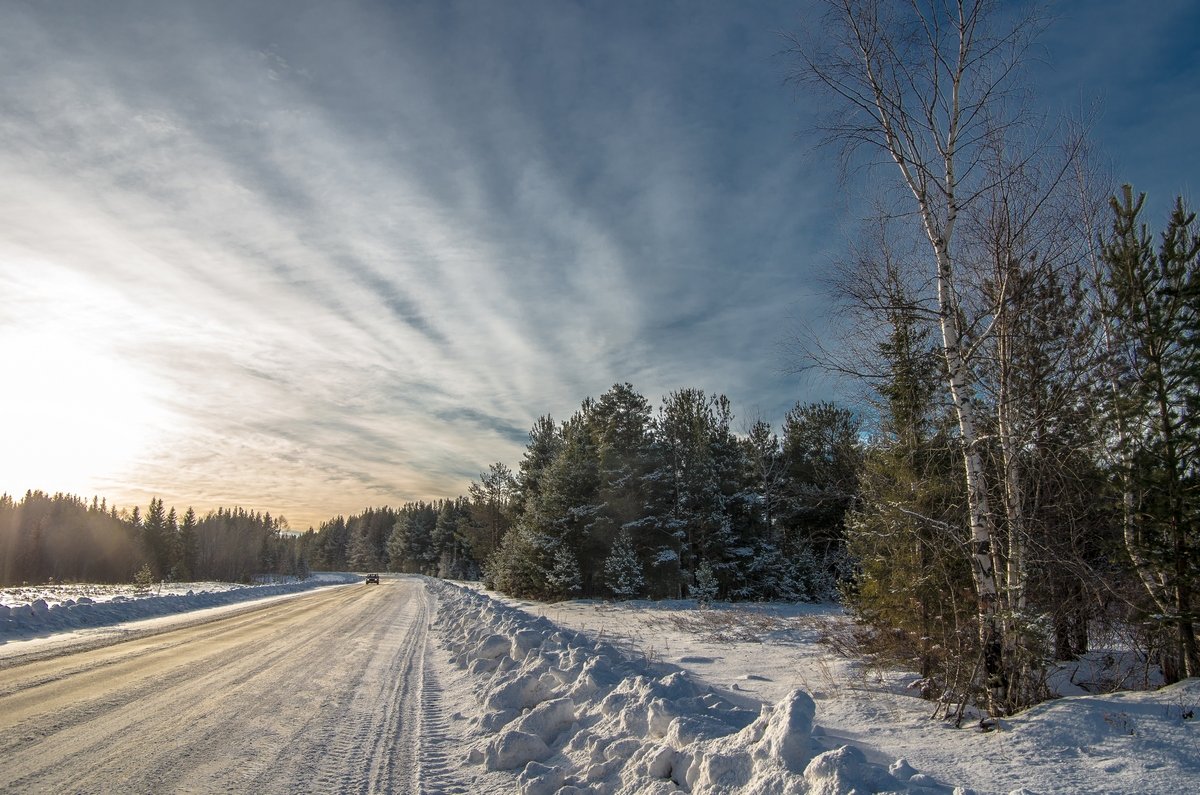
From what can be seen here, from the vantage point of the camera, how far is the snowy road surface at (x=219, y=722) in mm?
4590

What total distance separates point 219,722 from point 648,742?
455 centimetres

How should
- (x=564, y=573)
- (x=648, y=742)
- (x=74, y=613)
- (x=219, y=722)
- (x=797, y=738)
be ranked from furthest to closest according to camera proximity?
(x=564, y=573), (x=74, y=613), (x=219, y=722), (x=648, y=742), (x=797, y=738)

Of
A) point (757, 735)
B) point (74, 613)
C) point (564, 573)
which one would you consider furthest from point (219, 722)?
point (564, 573)

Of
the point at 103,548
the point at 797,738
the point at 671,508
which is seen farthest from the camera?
the point at 103,548

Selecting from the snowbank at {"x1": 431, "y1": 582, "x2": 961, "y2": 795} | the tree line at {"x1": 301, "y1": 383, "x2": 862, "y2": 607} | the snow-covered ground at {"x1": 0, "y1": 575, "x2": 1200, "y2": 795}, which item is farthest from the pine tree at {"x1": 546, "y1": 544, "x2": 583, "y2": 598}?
the snowbank at {"x1": 431, "y1": 582, "x2": 961, "y2": 795}

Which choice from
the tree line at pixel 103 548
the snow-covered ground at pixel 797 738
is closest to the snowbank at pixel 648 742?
the snow-covered ground at pixel 797 738

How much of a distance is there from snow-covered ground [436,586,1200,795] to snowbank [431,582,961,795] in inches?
0.5

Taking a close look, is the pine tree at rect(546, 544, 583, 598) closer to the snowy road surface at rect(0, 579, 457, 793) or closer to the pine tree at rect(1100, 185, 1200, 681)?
the snowy road surface at rect(0, 579, 457, 793)

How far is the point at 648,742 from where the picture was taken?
4.77 meters

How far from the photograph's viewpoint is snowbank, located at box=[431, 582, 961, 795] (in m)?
3.58

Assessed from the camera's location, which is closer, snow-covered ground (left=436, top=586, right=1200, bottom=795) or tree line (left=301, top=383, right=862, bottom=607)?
snow-covered ground (left=436, top=586, right=1200, bottom=795)

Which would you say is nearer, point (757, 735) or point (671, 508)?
point (757, 735)

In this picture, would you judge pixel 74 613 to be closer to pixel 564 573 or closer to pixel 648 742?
pixel 564 573

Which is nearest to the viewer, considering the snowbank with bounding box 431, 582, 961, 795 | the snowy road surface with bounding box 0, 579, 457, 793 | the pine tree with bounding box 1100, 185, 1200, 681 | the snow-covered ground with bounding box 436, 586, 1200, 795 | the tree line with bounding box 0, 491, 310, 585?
the snowbank with bounding box 431, 582, 961, 795
